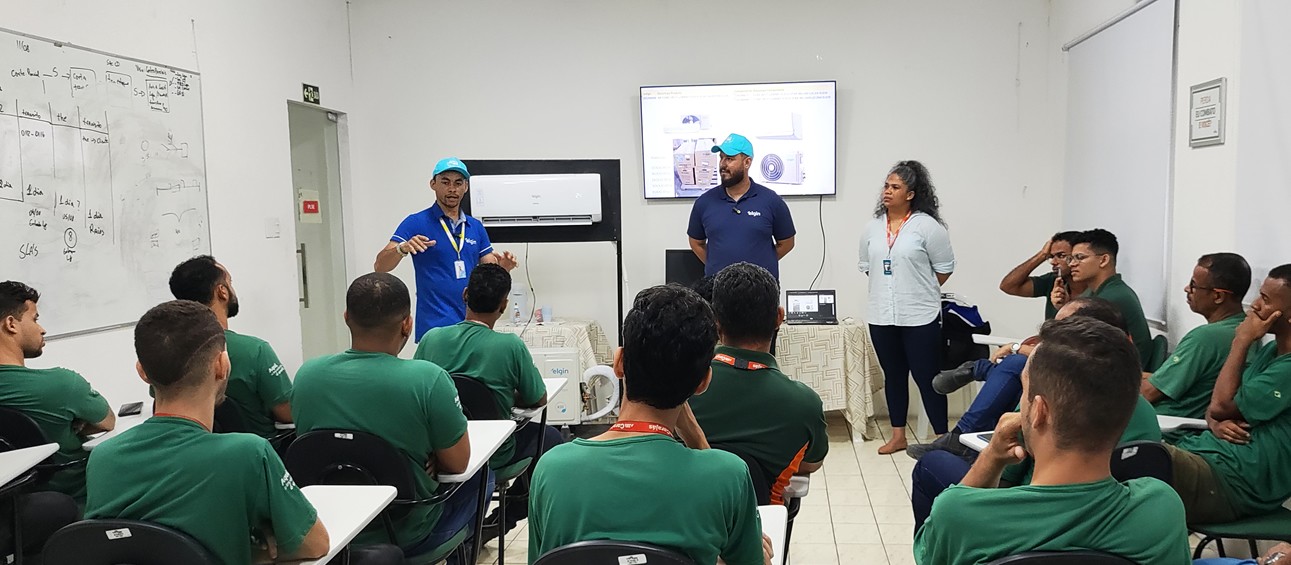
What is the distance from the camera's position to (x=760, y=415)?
2168 millimetres

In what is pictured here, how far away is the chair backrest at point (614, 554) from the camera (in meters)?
1.39

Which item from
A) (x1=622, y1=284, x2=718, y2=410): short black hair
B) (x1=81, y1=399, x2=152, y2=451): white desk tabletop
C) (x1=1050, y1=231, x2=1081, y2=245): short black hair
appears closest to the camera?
(x1=622, y1=284, x2=718, y2=410): short black hair

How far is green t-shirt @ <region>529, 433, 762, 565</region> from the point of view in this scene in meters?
1.45

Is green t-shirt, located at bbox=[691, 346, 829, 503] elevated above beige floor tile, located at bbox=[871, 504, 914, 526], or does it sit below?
above

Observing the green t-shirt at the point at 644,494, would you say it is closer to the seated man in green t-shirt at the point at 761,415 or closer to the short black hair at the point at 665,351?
the short black hair at the point at 665,351

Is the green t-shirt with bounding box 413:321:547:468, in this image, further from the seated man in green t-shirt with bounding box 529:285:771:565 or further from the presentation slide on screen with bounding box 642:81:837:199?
the presentation slide on screen with bounding box 642:81:837:199

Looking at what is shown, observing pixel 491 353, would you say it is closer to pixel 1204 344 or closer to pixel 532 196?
pixel 1204 344

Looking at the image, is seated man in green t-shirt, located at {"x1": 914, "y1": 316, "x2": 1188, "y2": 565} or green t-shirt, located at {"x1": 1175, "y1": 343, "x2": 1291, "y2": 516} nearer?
seated man in green t-shirt, located at {"x1": 914, "y1": 316, "x2": 1188, "y2": 565}

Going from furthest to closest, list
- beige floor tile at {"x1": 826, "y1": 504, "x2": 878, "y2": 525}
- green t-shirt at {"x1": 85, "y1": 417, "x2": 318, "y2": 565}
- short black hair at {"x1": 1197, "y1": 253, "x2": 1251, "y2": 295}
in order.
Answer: beige floor tile at {"x1": 826, "y1": 504, "x2": 878, "y2": 525} → short black hair at {"x1": 1197, "y1": 253, "x2": 1251, "y2": 295} → green t-shirt at {"x1": 85, "y1": 417, "x2": 318, "y2": 565}

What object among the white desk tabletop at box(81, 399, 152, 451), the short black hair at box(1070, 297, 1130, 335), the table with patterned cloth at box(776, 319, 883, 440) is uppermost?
the short black hair at box(1070, 297, 1130, 335)

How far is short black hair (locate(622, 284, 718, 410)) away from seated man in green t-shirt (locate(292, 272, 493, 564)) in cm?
91

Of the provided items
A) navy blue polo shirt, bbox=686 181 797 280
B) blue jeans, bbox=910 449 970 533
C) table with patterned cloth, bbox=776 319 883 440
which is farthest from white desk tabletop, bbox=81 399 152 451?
table with patterned cloth, bbox=776 319 883 440

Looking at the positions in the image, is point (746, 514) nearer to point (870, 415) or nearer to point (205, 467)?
point (205, 467)

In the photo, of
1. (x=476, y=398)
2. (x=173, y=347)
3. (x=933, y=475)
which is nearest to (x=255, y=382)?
(x=476, y=398)
